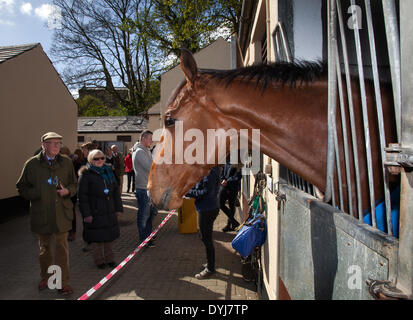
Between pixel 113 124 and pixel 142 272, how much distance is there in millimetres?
28214

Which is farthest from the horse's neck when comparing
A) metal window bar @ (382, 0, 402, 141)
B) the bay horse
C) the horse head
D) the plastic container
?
the plastic container

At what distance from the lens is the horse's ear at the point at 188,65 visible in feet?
5.80

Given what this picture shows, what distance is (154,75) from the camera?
90.5 feet

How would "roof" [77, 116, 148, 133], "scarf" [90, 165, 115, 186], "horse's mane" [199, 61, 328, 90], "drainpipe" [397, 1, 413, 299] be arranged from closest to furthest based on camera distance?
"drainpipe" [397, 1, 413, 299], "horse's mane" [199, 61, 328, 90], "scarf" [90, 165, 115, 186], "roof" [77, 116, 148, 133]

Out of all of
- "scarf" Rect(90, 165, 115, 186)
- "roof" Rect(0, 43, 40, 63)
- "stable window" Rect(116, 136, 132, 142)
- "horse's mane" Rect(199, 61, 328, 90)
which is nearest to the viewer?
"horse's mane" Rect(199, 61, 328, 90)

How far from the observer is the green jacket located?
3496 mm

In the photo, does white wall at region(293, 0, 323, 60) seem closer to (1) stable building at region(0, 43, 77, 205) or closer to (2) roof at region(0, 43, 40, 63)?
(1) stable building at region(0, 43, 77, 205)

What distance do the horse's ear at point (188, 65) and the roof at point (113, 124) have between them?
88.4 feet

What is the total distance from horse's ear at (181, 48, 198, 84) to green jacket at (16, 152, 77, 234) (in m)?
2.77

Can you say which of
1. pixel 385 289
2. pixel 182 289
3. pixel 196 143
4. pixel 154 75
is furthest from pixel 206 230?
pixel 154 75

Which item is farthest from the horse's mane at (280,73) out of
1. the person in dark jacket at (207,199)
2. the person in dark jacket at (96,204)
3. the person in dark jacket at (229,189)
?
the person in dark jacket at (229,189)

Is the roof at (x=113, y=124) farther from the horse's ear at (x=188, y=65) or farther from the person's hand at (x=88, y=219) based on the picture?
the horse's ear at (x=188, y=65)
